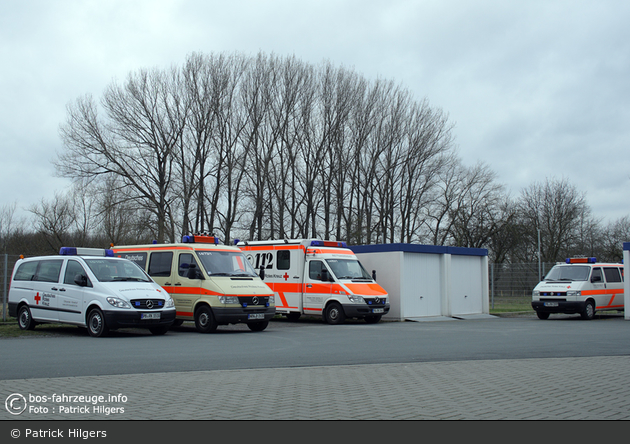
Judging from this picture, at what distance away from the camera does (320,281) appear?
21.4 meters

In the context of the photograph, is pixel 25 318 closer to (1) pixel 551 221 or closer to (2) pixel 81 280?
(2) pixel 81 280

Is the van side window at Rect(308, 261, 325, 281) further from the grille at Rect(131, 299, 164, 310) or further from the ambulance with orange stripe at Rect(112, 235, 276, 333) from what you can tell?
the grille at Rect(131, 299, 164, 310)

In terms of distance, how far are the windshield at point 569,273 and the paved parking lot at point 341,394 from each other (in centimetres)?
1617

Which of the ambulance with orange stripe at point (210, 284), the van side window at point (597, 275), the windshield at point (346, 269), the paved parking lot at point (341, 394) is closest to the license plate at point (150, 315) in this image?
the ambulance with orange stripe at point (210, 284)

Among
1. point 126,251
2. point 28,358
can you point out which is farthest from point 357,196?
point 28,358

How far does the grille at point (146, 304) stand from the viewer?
1486 cm

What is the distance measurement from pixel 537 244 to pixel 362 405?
173 ft

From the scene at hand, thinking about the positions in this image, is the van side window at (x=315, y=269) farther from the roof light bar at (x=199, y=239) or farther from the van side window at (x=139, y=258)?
the van side window at (x=139, y=258)

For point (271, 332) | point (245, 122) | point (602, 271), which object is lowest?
point (271, 332)

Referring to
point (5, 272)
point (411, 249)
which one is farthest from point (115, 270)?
point (411, 249)

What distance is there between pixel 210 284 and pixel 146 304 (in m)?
2.20

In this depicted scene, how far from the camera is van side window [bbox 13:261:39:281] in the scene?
54.3 feet
